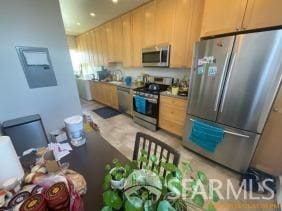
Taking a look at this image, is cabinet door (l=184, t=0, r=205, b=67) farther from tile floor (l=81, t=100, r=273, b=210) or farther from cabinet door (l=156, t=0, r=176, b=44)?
tile floor (l=81, t=100, r=273, b=210)

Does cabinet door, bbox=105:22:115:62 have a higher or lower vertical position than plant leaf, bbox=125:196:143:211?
higher

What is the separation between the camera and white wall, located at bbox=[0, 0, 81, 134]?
1.60m

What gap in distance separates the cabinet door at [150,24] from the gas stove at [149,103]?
88 cm

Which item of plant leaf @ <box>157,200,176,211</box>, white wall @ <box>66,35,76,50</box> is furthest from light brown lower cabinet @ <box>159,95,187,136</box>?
white wall @ <box>66,35,76,50</box>

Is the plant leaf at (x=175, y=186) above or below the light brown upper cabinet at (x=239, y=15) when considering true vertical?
below

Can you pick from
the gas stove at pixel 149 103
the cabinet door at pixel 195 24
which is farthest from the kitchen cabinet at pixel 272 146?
the gas stove at pixel 149 103

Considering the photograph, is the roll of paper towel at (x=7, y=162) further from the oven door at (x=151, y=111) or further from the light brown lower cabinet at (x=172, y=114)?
the oven door at (x=151, y=111)

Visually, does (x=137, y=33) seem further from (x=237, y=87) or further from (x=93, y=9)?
(x=237, y=87)

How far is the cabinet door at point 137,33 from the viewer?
297 centimetres

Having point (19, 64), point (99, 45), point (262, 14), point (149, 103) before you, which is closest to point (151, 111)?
point (149, 103)

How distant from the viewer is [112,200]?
1.45 ft

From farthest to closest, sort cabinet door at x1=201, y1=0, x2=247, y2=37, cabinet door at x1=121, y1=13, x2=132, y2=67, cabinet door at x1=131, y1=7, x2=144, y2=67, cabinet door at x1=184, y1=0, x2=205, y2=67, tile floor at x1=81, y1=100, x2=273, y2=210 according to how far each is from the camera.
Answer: cabinet door at x1=121, y1=13, x2=132, y2=67 < cabinet door at x1=131, y1=7, x2=144, y2=67 < cabinet door at x1=184, y1=0, x2=205, y2=67 < tile floor at x1=81, y1=100, x2=273, y2=210 < cabinet door at x1=201, y1=0, x2=247, y2=37

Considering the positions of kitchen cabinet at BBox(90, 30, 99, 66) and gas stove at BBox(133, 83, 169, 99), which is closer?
gas stove at BBox(133, 83, 169, 99)

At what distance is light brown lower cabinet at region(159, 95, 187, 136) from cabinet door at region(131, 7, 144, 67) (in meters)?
1.36
